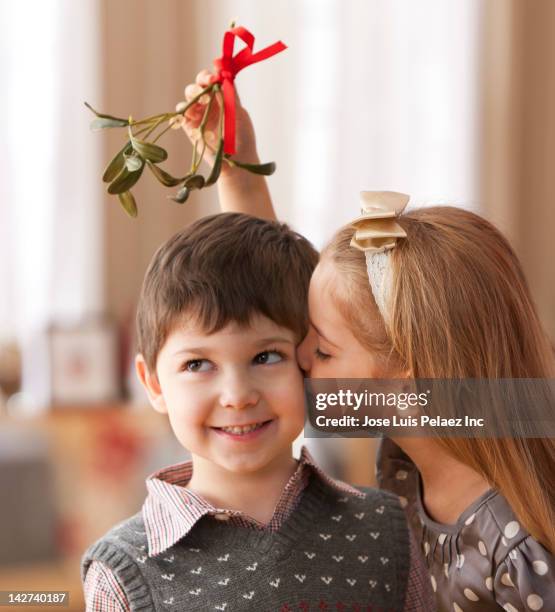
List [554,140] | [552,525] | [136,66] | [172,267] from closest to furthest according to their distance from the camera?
A: [552,525]
[172,267]
[136,66]
[554,140]

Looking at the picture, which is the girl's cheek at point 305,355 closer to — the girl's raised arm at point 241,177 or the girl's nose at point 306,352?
the girl's nose at point 306,352

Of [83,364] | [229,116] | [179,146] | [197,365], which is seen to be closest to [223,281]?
[197,365]

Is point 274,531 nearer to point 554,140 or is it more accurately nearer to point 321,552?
point 321,552

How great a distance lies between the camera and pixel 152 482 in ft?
4.39

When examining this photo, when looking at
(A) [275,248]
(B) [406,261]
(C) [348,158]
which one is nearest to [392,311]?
(B) [406,261]

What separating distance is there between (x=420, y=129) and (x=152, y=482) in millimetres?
2650

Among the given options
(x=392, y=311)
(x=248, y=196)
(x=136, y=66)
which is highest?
(x=136, y=66)

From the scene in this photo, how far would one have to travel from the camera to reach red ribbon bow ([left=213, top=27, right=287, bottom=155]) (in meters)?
1.29

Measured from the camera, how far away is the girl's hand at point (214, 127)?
4.61ft

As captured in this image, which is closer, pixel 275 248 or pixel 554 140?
pixel 275 248

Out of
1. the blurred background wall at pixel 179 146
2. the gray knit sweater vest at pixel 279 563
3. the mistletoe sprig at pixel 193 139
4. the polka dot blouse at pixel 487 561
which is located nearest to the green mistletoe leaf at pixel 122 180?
the mistletoe sprig at pixel 193 139

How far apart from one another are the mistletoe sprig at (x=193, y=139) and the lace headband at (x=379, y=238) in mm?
180

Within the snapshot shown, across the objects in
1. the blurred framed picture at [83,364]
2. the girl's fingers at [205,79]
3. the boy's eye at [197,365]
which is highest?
the girl's fingers at [205,79]

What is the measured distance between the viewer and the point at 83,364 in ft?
10.3
